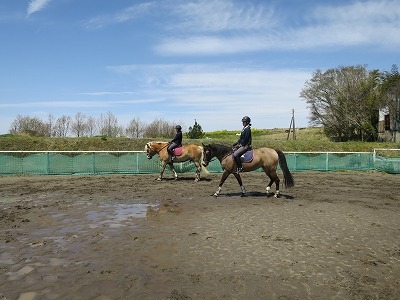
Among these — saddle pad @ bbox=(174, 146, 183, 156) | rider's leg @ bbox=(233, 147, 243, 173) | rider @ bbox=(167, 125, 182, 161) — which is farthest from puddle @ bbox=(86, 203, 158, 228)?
saddle pad @ bbox=(174, 146, 183, 156)

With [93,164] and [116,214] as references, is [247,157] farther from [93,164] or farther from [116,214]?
[93,164]

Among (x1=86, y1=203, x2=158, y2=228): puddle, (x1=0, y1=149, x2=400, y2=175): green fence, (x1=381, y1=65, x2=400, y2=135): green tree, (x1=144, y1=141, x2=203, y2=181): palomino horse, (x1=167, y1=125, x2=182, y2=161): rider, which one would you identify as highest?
(x1=381, y1=65, x2=400, y2=135): green tree

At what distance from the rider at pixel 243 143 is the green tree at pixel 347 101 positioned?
4291cm

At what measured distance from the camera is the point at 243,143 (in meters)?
12.0

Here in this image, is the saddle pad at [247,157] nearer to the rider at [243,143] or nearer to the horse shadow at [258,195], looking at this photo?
the rider at [243,143]

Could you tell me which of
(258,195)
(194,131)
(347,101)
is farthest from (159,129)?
(258,195)

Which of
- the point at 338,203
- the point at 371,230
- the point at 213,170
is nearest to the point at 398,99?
the point at 213,170

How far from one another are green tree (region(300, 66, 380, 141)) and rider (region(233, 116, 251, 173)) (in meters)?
42.9

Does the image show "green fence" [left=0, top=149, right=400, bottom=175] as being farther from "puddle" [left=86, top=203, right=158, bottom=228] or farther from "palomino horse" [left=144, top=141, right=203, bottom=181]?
"puddle" [left=86, top=203, right=158, bottom=228]

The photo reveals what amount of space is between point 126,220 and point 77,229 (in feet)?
4.33

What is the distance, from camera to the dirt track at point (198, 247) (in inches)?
186

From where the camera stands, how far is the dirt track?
15.5 ft

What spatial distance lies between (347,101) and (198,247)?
1956 inches

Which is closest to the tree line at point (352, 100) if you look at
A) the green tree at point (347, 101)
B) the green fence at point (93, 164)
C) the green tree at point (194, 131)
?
the green tree at point (347, 101)
